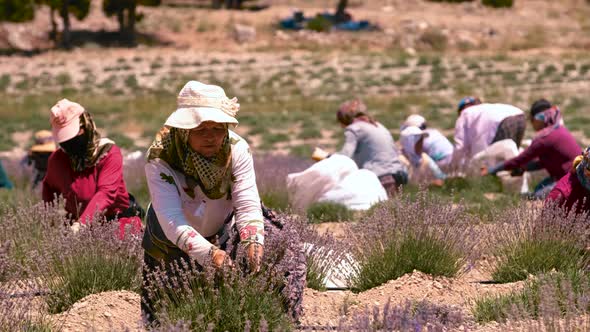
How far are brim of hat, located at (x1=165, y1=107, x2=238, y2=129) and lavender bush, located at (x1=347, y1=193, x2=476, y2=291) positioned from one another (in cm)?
145

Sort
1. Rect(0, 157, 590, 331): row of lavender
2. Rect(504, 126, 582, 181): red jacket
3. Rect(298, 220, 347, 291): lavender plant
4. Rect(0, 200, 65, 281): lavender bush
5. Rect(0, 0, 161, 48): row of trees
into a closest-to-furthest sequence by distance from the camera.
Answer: Rect(0, 157, 590, 331): row of lavender → Rect(298, 220, 347, 291): lavender plant → Rect(0, 200, 65, 281): lavender bush → Rect(504, 126, 582, 181): red jacket → Rect(0, 0, 161, 48): row of trees

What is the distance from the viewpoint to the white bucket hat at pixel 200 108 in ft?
13.2

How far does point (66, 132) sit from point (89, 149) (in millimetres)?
191

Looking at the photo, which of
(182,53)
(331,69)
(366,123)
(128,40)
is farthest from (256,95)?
(128,40)

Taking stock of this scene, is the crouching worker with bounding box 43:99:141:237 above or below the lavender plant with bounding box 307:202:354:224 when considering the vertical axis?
above

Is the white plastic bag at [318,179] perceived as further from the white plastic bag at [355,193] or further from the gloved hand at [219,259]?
the gloved hand at [219,259]

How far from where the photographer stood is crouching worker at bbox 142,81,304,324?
4.08m

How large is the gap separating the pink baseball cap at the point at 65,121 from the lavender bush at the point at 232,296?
6.48 ft

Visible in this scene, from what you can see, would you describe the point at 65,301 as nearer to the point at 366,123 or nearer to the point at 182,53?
the point at 366,123

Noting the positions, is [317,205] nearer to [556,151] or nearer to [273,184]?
[273,184]

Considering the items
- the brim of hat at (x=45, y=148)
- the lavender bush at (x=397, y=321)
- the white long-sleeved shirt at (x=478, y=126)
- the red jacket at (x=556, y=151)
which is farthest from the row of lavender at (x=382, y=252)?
the white long-sleeved shirt at (x=478, y=126)

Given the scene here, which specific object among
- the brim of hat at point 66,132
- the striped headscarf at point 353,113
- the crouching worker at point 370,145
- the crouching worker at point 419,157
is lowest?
the crouching worker at point 419,157

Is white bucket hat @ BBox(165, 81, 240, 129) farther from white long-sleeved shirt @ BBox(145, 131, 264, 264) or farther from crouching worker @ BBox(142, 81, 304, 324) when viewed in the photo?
white long-sleeved shirt @ BBox(145, 131, 264, 264)

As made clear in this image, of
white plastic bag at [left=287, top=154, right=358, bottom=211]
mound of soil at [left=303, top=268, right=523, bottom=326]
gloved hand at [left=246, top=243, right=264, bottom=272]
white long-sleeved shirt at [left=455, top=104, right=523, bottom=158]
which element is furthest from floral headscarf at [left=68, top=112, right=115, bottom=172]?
white long-sleeved shirt at [left=455, top=104, right=523, bottom=158]
